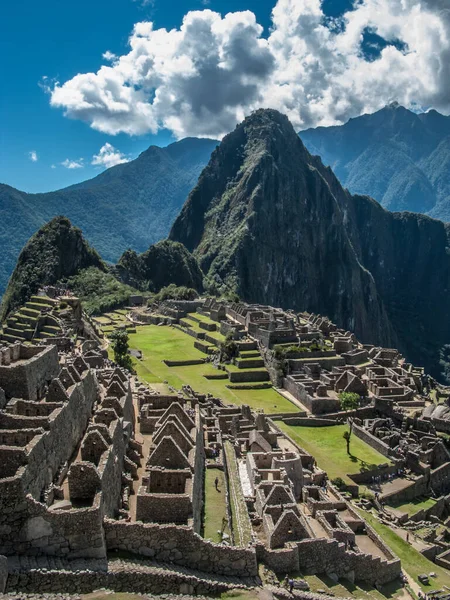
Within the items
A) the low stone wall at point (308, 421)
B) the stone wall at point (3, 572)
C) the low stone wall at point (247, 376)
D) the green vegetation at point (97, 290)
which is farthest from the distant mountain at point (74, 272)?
the stone wall at point (3, 572)

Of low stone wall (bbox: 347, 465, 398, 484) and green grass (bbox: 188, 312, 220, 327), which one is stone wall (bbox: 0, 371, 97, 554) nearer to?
low stone wall (bbox: 347, 465, 398, 484)

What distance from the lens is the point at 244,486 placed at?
28125 millimetres

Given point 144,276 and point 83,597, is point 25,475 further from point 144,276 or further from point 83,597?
point 144,276

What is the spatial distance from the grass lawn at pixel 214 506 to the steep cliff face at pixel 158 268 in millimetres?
119071

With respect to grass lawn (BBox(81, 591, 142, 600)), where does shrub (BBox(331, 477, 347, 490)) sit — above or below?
below

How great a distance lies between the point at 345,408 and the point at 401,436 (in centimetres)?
589

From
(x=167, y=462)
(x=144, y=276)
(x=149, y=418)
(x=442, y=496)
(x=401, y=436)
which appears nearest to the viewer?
(x=167, y=462)

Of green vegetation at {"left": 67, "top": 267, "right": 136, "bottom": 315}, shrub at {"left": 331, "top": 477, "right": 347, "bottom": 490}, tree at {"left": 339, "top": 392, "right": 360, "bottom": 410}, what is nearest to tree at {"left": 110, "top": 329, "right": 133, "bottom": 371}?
tree at {"left": 339, "top": 392, "right": 360, "bottom": 410}

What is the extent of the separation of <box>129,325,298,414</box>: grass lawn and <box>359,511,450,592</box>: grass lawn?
1990 cm

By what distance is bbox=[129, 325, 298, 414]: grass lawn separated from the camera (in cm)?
5291

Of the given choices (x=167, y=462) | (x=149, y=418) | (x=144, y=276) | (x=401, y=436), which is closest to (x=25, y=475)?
(x=167, y=462)

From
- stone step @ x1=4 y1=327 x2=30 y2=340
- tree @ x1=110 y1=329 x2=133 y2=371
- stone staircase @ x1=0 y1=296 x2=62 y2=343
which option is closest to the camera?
tree @ x1=110 y1=329 x2=133 y2=371

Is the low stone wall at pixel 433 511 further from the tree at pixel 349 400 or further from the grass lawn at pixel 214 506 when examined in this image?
the grass lawn at pixel 214 506

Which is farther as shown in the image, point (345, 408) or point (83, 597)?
point (345, 408)
